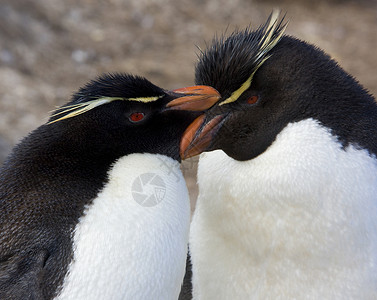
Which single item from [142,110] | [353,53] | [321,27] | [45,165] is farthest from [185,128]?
[321,27]

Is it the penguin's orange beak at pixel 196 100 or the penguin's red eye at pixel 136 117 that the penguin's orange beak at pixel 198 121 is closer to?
the penguin's orange beak at pixel 196 100

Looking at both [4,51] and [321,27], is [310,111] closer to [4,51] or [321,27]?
[4,51]

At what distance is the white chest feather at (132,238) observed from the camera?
1.67m

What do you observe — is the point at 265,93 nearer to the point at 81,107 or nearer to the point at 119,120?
the point at 119,120

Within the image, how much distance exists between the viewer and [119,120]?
1876 mm

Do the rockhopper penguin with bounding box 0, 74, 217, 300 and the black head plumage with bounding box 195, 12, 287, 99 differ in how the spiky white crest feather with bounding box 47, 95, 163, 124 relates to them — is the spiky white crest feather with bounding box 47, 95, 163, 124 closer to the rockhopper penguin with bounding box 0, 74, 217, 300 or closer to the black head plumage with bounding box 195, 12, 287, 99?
the rockhopper penguin with bounding box 0, 74, 217, 300

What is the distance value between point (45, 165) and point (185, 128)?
533 millimetres

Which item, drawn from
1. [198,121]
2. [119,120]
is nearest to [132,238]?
[119,120]

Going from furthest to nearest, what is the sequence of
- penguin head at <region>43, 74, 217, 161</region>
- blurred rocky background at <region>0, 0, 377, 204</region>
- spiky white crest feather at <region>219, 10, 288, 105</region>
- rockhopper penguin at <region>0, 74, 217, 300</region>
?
blurred rocky background at <region>0, 0, 377, 204</region> → spiky white crest feather at <region>219, 10, 288, 105</region> → penguin head at <region>43, 74, 217, 161</region> → rockhopper penguin at <region>0, 74, 217, 300</region>

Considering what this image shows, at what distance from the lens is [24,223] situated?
170cm

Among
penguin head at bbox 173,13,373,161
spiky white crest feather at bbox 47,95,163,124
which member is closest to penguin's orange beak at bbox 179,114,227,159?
→ penguin head at bbox 173,13,373,161

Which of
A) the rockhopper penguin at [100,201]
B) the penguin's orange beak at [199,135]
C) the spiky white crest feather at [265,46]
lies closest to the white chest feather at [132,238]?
the rockhopper penguin at [100,201]

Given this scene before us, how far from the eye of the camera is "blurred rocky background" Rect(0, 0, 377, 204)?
5547mm

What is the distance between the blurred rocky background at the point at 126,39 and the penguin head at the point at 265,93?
8.93 feet
